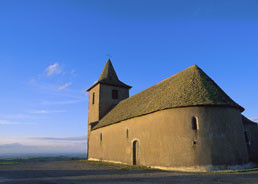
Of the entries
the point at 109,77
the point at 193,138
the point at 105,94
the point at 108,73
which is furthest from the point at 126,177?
the point at 108,73

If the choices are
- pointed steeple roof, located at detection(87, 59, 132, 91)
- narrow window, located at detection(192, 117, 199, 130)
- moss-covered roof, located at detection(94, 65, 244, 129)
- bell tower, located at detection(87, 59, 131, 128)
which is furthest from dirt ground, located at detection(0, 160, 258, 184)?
pointed steeple roof, located at detection(87, 59, 132, 91)

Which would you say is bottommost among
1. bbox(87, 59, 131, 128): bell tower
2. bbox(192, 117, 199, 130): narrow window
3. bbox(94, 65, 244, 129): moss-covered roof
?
bbox(192, 117, 199, 130): narrow window

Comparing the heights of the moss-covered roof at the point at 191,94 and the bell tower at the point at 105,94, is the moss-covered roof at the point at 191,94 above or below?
below

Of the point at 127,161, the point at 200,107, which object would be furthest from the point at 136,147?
the point at 200,107

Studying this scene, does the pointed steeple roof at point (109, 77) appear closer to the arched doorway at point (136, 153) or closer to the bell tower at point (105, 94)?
the bell tower at point (105, 94)

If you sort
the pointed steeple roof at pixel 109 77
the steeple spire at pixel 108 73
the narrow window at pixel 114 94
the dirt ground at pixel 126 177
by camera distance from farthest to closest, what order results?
the steeple spire at pixel 108 73, the narrow window at pixel 114 94, the pointed steeple roof at pixel 109 77, the dirt ground at pixel 126 177

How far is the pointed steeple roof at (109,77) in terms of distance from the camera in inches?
1182

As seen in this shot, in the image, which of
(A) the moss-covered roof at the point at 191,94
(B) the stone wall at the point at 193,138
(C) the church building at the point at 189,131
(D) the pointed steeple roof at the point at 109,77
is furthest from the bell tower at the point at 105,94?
(B) the stone wall at the point at 193,138

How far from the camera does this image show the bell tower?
2890cm

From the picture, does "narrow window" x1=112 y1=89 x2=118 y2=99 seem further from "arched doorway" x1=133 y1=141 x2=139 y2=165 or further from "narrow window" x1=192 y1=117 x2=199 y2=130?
"narrow window" x1=192 y1=117 x2=199 y2=130

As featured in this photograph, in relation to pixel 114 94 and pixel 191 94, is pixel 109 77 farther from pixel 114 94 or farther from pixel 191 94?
pixel 191 94

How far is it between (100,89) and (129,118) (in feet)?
37.6

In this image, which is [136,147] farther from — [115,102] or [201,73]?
[115,102]

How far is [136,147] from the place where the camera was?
17844 mm
